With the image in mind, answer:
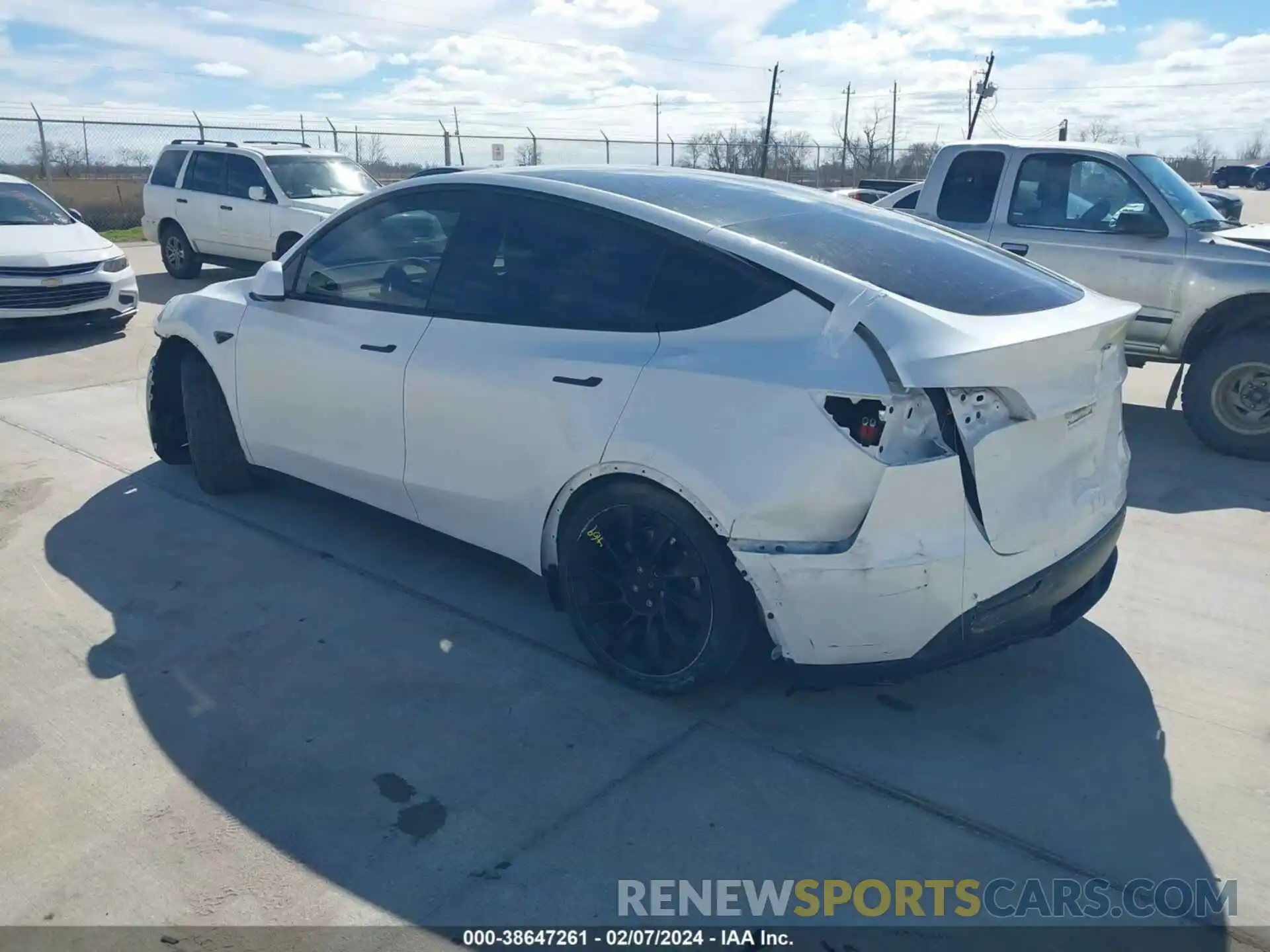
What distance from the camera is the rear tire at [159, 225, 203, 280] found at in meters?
14.5

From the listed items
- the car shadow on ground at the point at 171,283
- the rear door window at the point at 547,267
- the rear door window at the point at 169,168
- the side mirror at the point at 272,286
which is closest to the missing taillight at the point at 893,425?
the rear door window at the point at 547,267

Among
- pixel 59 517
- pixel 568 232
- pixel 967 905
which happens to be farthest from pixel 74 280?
pixel 967 905

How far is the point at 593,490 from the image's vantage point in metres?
3.44

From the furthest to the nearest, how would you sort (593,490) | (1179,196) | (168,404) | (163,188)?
(163,188) → (1179,196) → (168,404) → (593,490)

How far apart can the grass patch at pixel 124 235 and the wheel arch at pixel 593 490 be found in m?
19.0

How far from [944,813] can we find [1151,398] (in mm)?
6421

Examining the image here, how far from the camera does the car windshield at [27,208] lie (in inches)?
402

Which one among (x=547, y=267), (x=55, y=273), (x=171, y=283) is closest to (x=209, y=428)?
(x=547, y=267)

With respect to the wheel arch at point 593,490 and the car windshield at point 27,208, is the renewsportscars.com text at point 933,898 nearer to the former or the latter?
the wheel arch at point 593,490

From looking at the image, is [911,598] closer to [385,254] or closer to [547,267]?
[547,267]

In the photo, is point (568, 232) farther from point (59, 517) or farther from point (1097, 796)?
point (59, 517)

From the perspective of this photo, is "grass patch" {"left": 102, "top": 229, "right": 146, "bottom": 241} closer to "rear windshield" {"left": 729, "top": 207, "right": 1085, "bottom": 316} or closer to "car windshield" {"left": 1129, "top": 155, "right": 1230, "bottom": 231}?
"car windshield" {"left": 1129, "top": 155, "right": 1230, "bottom": 231}

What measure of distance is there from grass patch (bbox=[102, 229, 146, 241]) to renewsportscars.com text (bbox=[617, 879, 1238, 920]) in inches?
801

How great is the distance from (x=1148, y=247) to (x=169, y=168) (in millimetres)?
13045
